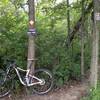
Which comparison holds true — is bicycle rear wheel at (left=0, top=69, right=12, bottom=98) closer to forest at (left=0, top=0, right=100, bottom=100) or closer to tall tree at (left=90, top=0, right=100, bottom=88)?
forest at (left=0, top=0, right=100, bottom=100)

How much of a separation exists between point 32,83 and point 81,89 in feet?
3.86

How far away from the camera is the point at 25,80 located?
21.6 feet

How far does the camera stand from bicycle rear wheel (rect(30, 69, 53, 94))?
669cm

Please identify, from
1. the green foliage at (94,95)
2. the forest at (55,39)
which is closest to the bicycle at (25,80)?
the forest at (55,39)

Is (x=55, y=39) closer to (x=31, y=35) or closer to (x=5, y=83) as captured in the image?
(x=31, y=35)

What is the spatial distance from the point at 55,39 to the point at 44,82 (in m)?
1.38

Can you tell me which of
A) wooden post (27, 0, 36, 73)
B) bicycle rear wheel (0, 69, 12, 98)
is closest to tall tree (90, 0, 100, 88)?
wooden post (27, 0, 36, 73)

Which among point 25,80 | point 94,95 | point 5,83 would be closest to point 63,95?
point 94,95

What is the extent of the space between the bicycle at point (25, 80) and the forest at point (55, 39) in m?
0.16

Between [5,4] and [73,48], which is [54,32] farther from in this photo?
[5,4]

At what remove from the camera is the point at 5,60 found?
6773mm

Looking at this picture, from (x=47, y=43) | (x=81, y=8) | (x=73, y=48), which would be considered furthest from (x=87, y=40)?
(x=47, y=43)

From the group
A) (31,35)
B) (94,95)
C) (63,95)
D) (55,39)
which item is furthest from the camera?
(55,39)

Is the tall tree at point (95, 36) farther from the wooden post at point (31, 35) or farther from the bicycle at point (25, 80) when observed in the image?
the wooden post at point (31, 35)
